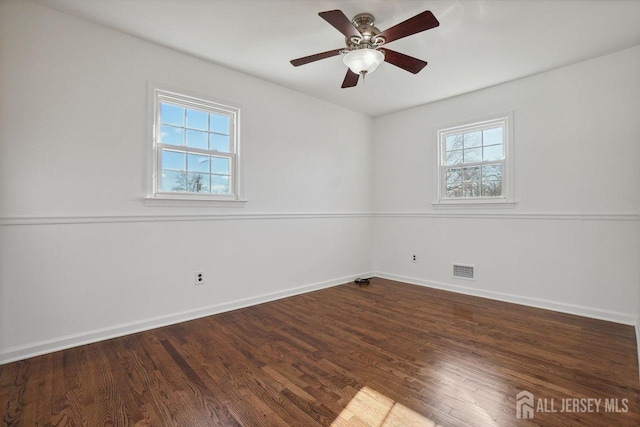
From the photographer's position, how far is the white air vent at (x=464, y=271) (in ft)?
12.9

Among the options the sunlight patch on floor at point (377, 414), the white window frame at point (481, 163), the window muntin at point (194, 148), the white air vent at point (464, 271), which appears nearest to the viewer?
the sunlight patch on floor at point (377, 414)

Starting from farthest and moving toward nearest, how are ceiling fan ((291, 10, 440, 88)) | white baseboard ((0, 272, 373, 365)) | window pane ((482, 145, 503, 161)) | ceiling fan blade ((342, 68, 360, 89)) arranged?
window pane ((482, 145, 503, 161)) → ceiling fan blade ((342, 68, 360, 89)) → white baseboard ((0, 272, 373, 365)) → ceiling fan ((291, 10, 440, 88))

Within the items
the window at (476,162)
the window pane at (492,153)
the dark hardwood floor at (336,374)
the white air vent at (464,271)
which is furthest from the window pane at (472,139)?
the dark hardwood floor at (336,374)

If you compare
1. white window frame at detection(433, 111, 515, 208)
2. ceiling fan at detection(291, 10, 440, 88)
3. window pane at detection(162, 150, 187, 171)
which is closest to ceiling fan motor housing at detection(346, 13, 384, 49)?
ceiling fan at detection(291, 10, 440, 88)

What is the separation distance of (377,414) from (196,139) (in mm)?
2883

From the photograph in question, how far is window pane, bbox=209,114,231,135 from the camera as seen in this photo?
10.8 feet

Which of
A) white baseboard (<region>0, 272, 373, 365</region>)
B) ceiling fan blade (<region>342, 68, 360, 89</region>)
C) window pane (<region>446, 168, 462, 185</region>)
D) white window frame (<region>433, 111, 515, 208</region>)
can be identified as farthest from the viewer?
window pane (<region>446, 168, 462, 185</region>)

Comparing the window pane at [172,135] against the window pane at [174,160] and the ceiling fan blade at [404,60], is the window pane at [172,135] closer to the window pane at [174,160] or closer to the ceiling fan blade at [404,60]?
the window pane at [174,160]

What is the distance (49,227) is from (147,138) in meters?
1.05

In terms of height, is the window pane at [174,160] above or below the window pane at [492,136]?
below

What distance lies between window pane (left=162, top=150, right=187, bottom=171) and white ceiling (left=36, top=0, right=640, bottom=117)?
1.01m

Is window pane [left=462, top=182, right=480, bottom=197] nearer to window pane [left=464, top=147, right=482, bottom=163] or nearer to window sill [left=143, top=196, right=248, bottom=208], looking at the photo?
window pane [left=464, top=147, right=482, bottom=163]

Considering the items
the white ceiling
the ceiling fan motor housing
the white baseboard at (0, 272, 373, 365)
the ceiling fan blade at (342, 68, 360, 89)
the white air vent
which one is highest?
the white ceiling

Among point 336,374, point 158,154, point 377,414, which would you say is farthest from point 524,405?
point 158,154
